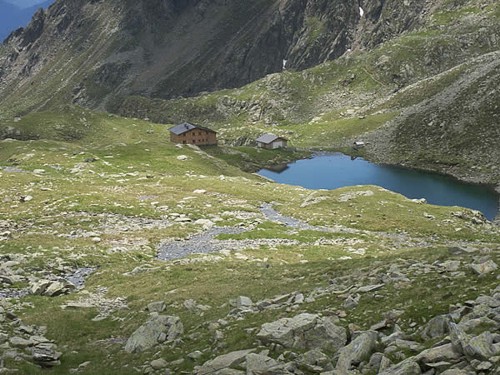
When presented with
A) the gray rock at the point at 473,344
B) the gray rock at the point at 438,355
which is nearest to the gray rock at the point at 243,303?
the gray rock at the point at 438,355

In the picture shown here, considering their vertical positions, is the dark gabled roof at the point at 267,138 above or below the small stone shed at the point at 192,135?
below

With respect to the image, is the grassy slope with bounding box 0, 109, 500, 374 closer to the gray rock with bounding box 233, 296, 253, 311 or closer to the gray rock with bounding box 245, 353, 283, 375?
the gray rock with bounding box 233, 296, 253, 311

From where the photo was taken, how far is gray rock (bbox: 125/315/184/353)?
20.9 m

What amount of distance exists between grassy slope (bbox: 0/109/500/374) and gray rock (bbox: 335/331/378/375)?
7.17ft

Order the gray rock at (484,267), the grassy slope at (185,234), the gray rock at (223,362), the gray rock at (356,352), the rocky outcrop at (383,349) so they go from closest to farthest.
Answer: the rocky outcrop at (383,349) → the gray rock at (356,352) → the gray rock at (223,362) → the gray rock at (484,267) → the grassy slope at (185,234)

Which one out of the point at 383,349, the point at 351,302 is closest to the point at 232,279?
the point at 351,302

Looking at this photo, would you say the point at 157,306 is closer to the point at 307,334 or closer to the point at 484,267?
the point at 307,334

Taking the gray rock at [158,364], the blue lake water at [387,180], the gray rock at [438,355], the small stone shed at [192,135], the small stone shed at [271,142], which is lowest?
Answer: the blue lake water at [387,180]

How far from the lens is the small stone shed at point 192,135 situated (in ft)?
574

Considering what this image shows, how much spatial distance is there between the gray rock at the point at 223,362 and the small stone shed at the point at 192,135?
160 meters

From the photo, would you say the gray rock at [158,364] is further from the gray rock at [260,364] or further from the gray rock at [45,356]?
the gray rock at [45,356]

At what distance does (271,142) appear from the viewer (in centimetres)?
Result: 18688

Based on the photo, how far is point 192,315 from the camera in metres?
24.3

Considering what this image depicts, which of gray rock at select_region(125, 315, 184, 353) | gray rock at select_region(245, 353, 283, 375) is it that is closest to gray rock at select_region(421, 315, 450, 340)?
gray rock at select_region(245, 353, 283, 375)
